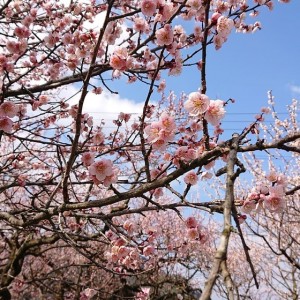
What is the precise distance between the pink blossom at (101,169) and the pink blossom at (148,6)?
4.02 ft

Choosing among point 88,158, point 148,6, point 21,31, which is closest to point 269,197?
point 88,158

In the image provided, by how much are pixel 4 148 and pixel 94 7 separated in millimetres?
7587

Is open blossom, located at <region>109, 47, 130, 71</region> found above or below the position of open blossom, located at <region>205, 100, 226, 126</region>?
above

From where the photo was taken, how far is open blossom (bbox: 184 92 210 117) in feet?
8.39

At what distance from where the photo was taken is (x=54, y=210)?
2809mm

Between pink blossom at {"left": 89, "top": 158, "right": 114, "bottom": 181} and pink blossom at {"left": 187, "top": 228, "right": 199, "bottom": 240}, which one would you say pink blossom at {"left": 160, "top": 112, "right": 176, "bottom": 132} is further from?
pink blossom at {"left": 187, "top": 228, "right": 199, "bottom": 240}

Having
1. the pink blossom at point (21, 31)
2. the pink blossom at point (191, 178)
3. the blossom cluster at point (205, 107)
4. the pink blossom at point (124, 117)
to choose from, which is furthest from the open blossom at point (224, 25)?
Answer: the pink blossom at point (21, 31)

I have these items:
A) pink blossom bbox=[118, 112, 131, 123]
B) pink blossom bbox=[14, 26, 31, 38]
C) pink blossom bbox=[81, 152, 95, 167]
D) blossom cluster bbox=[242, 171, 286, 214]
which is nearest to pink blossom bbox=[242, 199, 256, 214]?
blossom cluster bbox=[242, 171, 286, 214]

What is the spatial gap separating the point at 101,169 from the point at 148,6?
4.40 feet

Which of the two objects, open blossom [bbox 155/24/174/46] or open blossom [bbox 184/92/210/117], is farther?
open blossom [bbox 155/24/174/46]

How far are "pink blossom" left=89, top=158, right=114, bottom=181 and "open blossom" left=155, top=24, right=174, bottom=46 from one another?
1009 mm

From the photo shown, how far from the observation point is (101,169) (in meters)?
2.94

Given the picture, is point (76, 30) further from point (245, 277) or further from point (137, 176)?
point (245, 277)

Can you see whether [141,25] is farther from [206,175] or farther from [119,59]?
[206,175]
